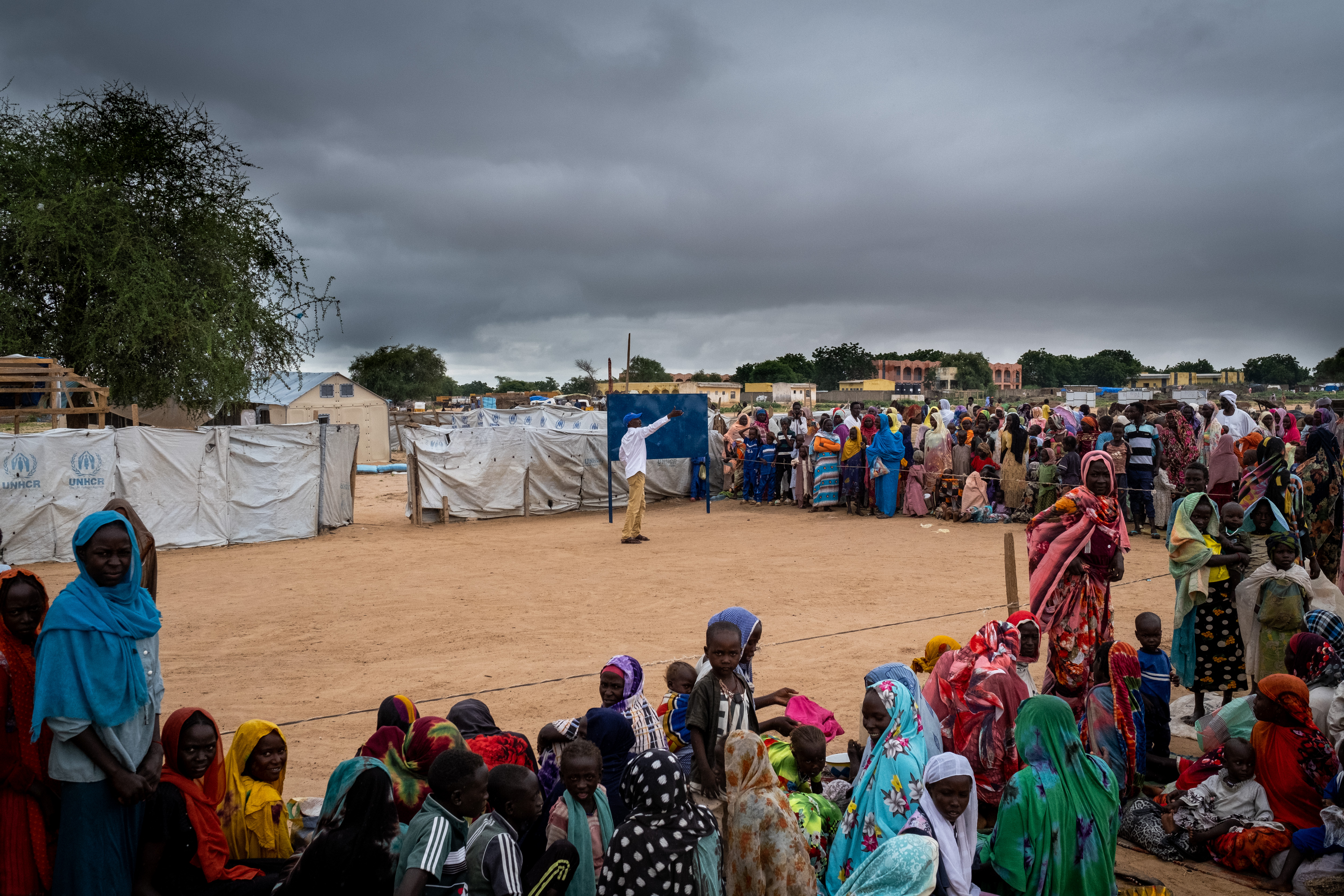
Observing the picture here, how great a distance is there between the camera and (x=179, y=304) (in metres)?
20.8

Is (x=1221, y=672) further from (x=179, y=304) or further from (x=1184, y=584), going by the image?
(x=179, y=304)

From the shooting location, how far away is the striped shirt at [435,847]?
3.05m

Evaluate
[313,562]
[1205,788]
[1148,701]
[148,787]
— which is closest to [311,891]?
[148,787]

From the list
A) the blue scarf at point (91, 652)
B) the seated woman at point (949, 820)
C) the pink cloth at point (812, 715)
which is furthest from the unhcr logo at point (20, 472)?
the seated woman at point (949, 820)

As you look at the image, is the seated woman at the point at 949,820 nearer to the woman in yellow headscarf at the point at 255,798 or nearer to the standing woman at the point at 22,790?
the woman in yellow headscarf at the point at 255,798

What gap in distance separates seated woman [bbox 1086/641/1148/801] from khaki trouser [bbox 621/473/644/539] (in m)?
9.77

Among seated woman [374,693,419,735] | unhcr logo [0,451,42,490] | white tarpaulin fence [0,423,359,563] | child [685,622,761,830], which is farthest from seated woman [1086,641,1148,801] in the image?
unhcr logo [0,451,42,490]

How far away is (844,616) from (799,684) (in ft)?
8.04

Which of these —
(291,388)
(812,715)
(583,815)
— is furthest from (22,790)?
(291,388)

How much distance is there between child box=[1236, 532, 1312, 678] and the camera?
593cm

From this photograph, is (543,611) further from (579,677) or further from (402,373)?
(402,373)

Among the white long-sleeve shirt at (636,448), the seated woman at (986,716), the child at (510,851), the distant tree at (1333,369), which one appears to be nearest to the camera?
the child at (510,851)

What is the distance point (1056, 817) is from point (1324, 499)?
19.7ft

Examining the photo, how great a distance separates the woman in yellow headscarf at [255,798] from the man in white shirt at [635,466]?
10482 millimetres
